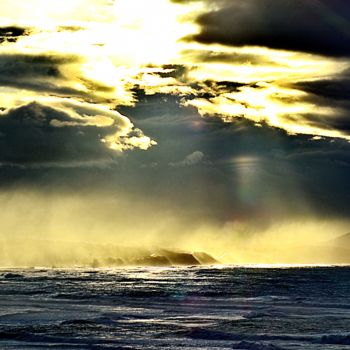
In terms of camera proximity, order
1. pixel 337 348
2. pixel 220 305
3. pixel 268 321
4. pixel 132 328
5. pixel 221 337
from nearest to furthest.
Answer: pixel 337 348
pixel 221 337
pixel 132 328
pixel 268 321
pixel 220 305

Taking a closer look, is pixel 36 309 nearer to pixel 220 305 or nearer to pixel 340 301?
pixel 220 305

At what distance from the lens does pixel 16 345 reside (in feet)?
121

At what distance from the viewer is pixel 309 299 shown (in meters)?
74.8

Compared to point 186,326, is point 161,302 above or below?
below

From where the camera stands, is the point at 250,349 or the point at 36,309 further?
the point at 36,309

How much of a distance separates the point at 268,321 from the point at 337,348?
45.7 ft

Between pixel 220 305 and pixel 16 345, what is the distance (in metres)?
34.6

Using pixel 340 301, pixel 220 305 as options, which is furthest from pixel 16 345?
pixel 340 301

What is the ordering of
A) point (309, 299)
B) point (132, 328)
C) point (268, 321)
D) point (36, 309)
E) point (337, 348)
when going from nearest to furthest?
point (337, 348) < point (132, 328) < point (268, 321) < point (36, 309) < point (309, 299)

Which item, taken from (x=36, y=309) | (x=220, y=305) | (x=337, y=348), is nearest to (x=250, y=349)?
(x=337, y=348)

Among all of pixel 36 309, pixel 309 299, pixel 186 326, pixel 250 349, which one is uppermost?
pixel 250 349

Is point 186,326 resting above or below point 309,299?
above

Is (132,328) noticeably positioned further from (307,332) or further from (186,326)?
(307,332)

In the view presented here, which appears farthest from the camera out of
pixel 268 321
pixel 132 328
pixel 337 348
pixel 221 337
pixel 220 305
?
pixel 220 305
